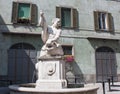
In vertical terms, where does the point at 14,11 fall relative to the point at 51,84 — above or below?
above

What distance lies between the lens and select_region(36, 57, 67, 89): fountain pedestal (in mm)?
8523

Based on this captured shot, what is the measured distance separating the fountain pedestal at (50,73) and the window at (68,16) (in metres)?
9.61

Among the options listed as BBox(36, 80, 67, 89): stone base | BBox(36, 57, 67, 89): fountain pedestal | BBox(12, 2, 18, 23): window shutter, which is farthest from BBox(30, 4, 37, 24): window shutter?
BBox(36, 80, 67, 89): stone base

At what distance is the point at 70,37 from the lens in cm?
1802

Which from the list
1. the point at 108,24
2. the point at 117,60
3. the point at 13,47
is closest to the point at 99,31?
the point at 108,24

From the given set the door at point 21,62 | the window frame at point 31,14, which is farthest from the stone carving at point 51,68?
the window frame at point 31,14

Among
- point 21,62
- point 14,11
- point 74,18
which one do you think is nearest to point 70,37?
point 74,18

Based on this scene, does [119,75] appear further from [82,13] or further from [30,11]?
[30,11]

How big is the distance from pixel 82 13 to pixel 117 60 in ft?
A: 16.7

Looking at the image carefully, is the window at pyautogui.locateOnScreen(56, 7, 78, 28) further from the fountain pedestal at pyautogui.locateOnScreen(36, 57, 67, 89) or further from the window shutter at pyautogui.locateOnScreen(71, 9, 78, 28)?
the fountain pedestal at pyautogui.locateOnScreen(36, 57, 67, 89)

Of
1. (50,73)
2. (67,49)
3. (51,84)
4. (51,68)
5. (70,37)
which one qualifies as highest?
(70,37)

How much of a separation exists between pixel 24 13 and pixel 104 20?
7152 millimetres

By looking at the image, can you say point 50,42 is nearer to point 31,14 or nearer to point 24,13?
point 31,14

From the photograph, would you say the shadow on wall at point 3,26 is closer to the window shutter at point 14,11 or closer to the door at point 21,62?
the window shutter at point 14,11
